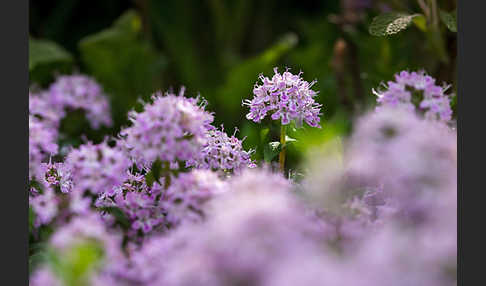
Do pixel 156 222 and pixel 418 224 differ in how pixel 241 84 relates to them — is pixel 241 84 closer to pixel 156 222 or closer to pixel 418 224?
pixel 156 222

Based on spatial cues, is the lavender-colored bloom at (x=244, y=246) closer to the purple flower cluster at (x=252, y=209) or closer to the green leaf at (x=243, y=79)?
the purple flower cluster at (x=252, y=209)

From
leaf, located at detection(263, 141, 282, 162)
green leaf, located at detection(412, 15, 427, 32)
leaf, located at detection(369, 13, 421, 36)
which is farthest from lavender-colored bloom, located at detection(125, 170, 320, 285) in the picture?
green leaf, located at detection(412, 15, 427, 32)

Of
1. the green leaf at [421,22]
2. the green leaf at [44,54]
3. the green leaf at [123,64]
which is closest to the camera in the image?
the green leaf at [421,22]

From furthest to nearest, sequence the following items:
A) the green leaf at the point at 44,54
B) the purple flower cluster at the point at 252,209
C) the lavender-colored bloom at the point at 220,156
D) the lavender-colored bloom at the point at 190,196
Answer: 1. the green leaf at the point at 44,54
2. the lavender-colored bloom at the point at 220,156
3. the lavender-colored bloom at the point at 190,196
4. the purple flower cluster at the point at 252,209

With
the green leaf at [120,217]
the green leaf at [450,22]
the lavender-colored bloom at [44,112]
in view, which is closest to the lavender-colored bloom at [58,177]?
the green leaf at [120,217]

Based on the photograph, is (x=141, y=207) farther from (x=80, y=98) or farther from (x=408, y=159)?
(x=80, y=98)
